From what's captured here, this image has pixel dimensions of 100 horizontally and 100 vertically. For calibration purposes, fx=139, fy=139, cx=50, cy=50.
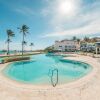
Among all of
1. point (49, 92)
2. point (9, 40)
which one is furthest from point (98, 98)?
point (9, 40)

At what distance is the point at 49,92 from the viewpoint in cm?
1184

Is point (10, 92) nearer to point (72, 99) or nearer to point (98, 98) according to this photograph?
point (72, 99)

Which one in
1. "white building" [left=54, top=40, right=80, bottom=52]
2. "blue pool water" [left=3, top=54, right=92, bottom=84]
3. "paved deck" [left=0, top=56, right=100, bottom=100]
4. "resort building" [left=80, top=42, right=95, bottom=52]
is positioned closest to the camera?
"paved deck" [left=0, top=56, right=100, bottom=100]

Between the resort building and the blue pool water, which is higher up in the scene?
the resort building

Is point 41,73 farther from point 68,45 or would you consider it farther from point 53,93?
point 68,45

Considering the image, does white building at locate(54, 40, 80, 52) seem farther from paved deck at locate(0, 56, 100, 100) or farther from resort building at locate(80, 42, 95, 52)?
paved deck at locate(0, 56, 100, 100)

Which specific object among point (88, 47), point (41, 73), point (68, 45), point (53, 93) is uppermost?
point (68, 45)

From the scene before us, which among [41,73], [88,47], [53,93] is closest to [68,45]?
[88,47]

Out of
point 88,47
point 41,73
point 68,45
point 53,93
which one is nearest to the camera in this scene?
point 53,93

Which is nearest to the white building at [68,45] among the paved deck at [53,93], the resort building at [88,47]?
the resort building at [88,47]

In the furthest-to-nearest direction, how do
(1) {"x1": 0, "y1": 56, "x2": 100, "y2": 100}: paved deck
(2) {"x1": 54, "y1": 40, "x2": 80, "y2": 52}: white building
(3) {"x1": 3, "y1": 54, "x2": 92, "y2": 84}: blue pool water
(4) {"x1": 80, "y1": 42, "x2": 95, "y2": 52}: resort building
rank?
1. (2) {"x1": 54, "y1": 40, "x2": 80, "y2": 52}: white building
2. (4) {"x1": 80, "y1": 42, "x2": 95, "y2": 52}: resort building
3. (3) {"x1": 3, "y1": 54, "x2": 92, "y2": 84}: blue pool water
4. (1) {"x1": 0, "y1": 56, "x2": 100, "y2": 100}: paved deck

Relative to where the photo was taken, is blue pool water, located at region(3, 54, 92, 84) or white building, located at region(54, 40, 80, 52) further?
white building, located at region(54, 40, 80, 52)

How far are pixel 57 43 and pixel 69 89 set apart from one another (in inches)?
3070

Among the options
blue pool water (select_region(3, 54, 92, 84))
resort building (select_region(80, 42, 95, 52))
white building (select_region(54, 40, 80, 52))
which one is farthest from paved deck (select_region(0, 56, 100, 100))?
white building (select_region(54, 40, 80, 52))
